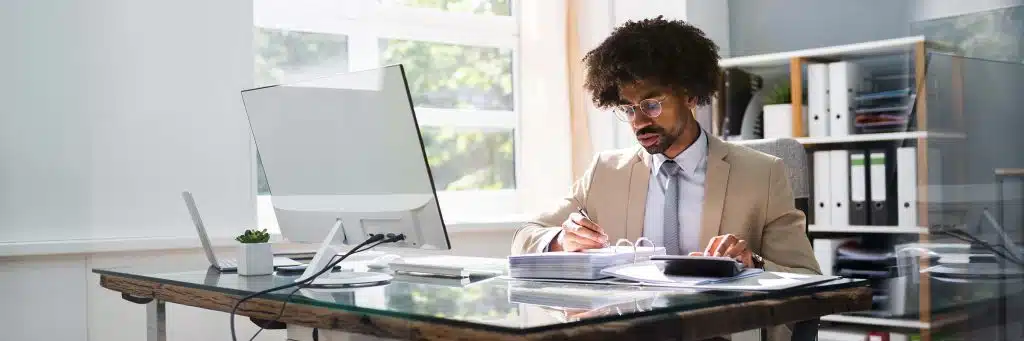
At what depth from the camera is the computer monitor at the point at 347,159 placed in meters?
1.78

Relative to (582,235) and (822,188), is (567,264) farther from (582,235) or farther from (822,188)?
(822,188)

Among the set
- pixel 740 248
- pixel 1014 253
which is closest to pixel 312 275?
pixel 740 248

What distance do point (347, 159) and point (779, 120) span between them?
7.25 ft

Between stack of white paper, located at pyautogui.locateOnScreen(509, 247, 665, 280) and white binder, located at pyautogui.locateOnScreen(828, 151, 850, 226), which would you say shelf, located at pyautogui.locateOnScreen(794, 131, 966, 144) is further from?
stack of white paper, located at pyautogui.locateOnScreen(509, 247, 665, 280)

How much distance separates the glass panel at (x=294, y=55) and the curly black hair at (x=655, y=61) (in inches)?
57.7

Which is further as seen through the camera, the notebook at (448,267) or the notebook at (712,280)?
the notebook at (448,267)

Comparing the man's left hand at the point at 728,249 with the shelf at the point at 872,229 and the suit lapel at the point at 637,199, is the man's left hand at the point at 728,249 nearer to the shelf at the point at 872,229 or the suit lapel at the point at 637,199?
the suit lapel at the point at 637,199

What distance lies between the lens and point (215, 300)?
A: 1903 millimetres

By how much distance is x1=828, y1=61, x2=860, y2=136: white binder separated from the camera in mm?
3572

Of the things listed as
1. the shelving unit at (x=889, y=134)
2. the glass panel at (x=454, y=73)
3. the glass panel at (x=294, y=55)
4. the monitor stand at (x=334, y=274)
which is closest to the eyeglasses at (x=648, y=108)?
the monitor stand at (x=334, y=274)

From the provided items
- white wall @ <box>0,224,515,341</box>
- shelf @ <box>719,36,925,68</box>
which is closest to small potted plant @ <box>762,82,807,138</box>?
shelf @ <box>719,36,925,68</box>

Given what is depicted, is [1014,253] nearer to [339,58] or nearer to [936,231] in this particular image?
[936,231]

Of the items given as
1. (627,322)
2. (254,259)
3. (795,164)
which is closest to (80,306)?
(254,259)

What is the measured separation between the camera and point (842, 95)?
3.58 metres
